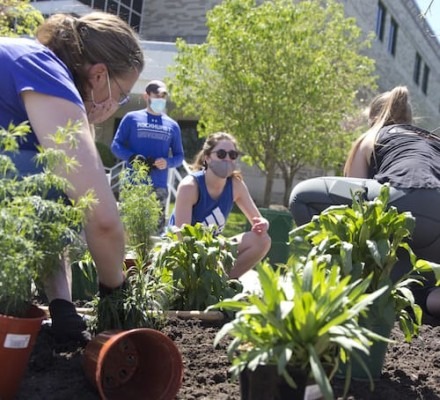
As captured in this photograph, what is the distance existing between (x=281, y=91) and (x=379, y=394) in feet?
38.8

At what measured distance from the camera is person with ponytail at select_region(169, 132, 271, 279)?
452 centimetres

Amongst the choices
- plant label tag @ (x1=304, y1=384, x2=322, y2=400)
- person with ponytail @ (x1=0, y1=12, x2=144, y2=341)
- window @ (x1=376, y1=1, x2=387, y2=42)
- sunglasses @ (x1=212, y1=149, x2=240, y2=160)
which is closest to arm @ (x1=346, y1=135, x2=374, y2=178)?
sunglasses @ (x1=212, y1=149, x2=240, y2=160)

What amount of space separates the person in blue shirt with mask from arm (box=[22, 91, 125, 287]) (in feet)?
12.0

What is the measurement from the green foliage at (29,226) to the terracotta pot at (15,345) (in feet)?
0.18

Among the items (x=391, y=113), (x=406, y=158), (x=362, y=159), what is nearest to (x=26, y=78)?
(x=406, y=158)

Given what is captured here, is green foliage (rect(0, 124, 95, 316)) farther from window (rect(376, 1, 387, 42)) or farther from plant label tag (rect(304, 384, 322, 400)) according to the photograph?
window (rect(376, 1, 387, 42))

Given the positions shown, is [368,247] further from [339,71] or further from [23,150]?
[339,71]

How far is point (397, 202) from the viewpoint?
363 centimetres

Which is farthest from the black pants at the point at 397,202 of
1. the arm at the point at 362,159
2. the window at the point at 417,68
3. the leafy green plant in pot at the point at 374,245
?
the window at the point at 417,68

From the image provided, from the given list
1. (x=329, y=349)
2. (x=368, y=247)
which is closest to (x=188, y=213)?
(x=368, y=247)

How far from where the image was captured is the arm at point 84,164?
6.92ft

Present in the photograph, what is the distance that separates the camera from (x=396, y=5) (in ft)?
89.7

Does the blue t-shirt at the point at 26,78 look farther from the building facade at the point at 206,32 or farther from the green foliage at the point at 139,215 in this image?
the building facade at the point at 206,32

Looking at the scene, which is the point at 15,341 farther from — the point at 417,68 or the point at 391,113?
the point at 417,68
